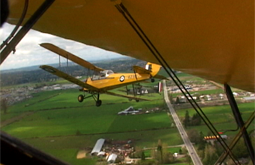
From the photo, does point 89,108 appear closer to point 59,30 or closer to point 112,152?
point 112,152

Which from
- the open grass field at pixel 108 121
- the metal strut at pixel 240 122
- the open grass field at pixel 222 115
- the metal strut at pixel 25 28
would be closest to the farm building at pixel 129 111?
the open grass field at pixel 108 121

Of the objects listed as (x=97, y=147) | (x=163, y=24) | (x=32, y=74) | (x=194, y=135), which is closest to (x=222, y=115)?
(x=194, y=135)

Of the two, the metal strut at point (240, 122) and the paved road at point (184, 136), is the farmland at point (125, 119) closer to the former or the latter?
the paved road at point (184, 136)

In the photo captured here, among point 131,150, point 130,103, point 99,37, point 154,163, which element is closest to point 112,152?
point 131,150

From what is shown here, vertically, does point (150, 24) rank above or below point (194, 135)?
above

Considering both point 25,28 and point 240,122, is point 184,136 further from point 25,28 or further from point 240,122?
point 25,28

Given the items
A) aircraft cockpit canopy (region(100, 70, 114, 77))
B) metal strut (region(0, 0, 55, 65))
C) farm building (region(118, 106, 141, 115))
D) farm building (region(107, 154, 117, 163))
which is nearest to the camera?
metal strut (region(0, 0, 55, 65))

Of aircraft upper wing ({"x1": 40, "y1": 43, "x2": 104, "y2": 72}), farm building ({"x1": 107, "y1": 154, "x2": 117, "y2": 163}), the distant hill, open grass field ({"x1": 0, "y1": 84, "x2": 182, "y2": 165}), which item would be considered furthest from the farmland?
the distant hill

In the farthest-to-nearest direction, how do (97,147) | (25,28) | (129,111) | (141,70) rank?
(129,111) < (141,70) < (97,147) < (25,28)

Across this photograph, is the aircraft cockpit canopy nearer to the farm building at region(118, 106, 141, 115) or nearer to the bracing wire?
the farm building at region(118, 106, 141, 115)
